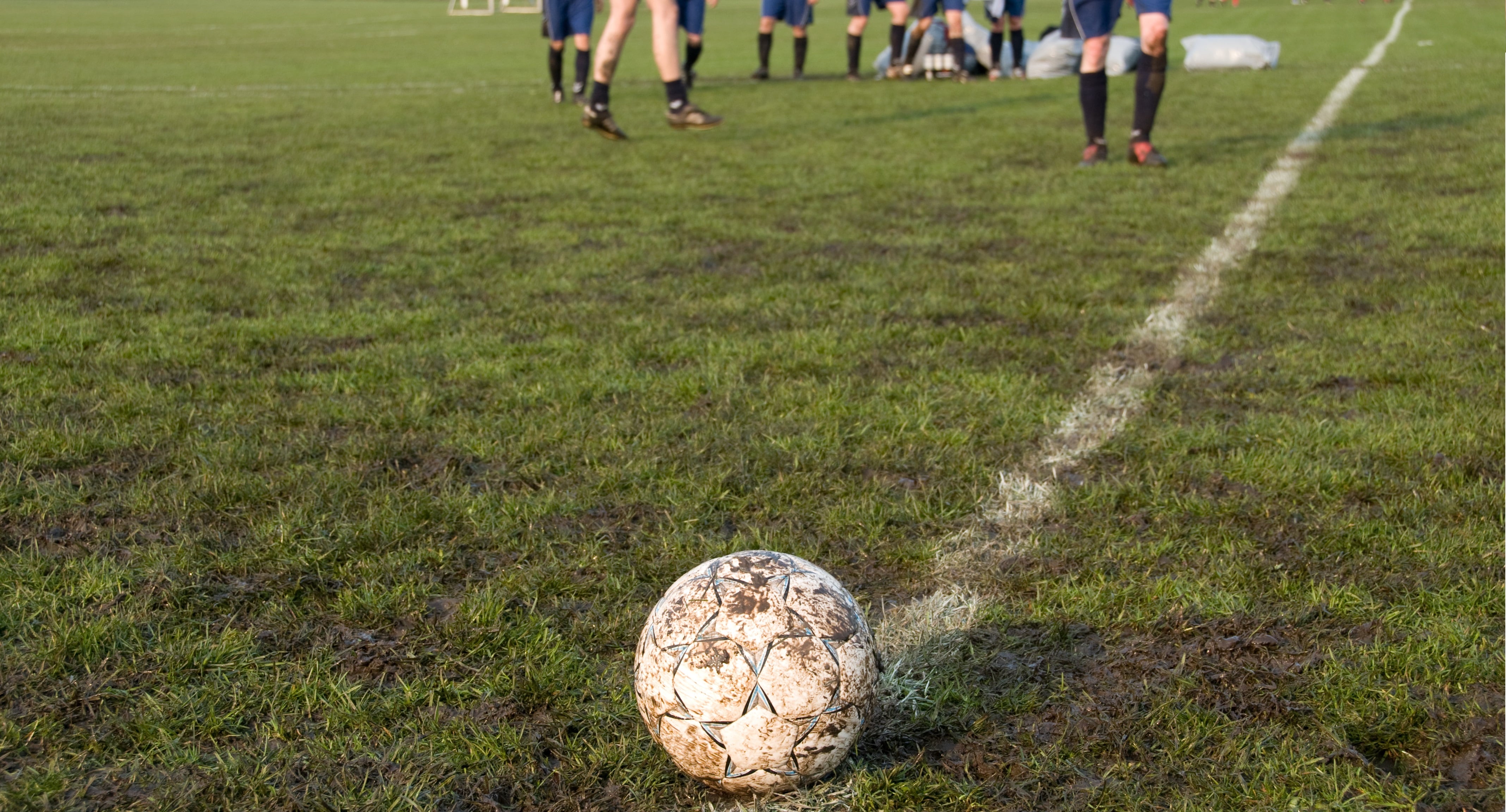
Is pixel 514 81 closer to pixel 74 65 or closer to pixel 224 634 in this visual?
pixel 74 65

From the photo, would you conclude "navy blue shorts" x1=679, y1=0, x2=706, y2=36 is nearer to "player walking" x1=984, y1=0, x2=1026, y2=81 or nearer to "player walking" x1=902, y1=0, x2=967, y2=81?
"player walking" x1=902, y1=0, x2=967, y2=81

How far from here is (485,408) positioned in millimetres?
4039

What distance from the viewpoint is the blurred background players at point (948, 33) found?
1600 cm

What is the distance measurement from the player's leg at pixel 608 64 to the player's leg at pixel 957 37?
7.04 metres

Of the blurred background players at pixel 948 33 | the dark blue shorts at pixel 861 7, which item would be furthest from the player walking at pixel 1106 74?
the dark blue shorts at pixel 861 7

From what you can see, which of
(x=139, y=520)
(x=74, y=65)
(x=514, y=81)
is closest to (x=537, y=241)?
(x=139, y=520)

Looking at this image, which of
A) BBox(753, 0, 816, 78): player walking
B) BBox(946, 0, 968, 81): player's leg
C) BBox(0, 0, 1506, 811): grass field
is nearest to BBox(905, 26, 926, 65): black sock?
BBox(946, 0, 968, 81): player's leg

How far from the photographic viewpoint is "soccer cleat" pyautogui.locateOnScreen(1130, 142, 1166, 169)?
29.1 feet

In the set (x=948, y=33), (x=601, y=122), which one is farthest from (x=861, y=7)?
(x=601, y=122)

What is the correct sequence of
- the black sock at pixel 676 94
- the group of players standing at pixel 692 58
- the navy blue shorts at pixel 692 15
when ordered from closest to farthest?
the group of players standing at pixel 692 58 < the black sock at pixel 676 94 < the navy blue shorts at pixel 692 15

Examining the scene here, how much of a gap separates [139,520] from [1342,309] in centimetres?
451

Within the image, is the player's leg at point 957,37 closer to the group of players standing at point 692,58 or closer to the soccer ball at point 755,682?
the group of players standing at point 692,58

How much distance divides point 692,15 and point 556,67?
1.71 m

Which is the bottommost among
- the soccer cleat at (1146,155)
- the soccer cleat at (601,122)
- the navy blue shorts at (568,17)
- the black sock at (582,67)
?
the soccer cleat at (1146,155)
